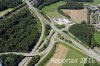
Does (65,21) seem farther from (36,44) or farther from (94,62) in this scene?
(94,62)

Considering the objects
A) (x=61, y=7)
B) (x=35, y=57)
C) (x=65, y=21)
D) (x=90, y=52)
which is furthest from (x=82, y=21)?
(x=35, y=57)

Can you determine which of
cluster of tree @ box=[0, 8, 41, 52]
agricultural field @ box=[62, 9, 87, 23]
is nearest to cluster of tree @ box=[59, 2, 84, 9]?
agricultural field @ box=[62, 9, 87, 23]

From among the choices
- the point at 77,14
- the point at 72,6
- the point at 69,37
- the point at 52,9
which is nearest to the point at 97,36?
the point at 69,37

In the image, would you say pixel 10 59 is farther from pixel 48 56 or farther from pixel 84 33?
pixel 84 33

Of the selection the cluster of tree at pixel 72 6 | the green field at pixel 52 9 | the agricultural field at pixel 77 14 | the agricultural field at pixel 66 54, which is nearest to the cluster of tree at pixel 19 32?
the agricultural field at pixel 66 54

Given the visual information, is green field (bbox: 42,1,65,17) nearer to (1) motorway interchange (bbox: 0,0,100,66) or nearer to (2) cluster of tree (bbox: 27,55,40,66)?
(1) motorway interchange (bbox: 0,0,100,66)

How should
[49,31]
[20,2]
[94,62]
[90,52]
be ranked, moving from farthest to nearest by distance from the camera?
[20,2], [49,31], [90,52], [94,62]
